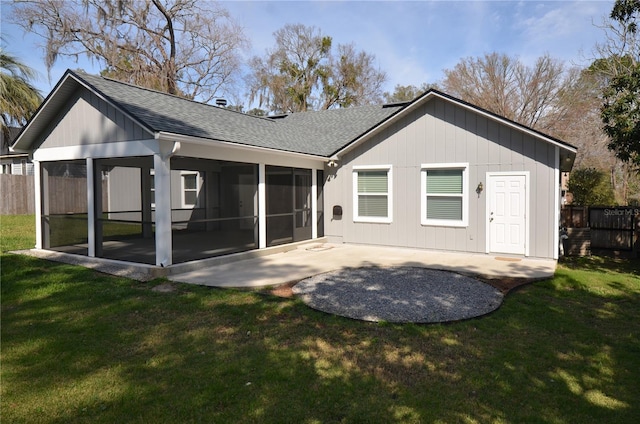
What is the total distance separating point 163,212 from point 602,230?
11.4 metres

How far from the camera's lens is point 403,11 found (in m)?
14.2

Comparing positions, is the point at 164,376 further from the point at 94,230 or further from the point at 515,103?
the point at 515,103

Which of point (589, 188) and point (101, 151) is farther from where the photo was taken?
point (589, 188)

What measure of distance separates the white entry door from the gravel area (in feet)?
9.06

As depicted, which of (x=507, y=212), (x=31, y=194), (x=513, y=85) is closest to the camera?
(x=507, y=212)

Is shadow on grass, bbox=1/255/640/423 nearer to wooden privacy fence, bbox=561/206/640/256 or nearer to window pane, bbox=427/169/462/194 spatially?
window pane, bbox=427/169/462/194

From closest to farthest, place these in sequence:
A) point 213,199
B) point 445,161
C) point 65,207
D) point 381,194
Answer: point 445,161
point 381,194
point 213,199
point 65,207

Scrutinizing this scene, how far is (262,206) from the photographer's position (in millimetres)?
10031

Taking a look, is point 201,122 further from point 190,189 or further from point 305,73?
point 305,73

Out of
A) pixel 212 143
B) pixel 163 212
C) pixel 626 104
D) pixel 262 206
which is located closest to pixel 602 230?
pixel 626 104

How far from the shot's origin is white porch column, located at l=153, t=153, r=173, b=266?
24.9 feet

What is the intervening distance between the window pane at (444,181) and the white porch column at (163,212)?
6369 millimetres

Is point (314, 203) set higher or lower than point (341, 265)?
higher

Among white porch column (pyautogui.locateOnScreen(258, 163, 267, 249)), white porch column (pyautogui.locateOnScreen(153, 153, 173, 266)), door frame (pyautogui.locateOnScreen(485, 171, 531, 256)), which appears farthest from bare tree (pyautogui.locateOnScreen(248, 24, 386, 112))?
white porch column (pyautogui.locateOnScreen(153, 153, 173, 266))
